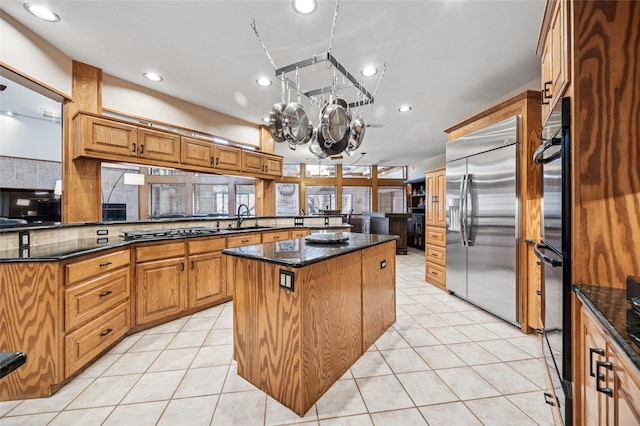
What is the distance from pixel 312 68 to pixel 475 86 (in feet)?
6.94

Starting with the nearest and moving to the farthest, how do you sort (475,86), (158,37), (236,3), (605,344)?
(605,344) < (236,3) < (158,37) < (475,86)

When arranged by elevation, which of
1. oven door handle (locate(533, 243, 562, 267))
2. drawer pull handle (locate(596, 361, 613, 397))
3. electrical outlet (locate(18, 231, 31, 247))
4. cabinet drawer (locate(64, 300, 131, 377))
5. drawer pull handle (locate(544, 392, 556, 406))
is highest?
electrical outlet (locate(18, 231, 31, 247))

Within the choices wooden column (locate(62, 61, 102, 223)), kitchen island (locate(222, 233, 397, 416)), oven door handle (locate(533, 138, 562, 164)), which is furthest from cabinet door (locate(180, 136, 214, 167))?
oven door handle (locate(533, 138, 562, 164))

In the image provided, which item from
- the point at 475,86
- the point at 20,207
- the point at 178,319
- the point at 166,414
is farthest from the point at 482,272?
the point at 20,207

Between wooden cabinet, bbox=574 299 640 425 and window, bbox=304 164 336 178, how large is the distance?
7931 millimetres

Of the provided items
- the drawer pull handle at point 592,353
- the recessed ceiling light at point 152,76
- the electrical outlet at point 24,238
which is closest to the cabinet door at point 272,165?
the recessed ceiling light at point 152,76

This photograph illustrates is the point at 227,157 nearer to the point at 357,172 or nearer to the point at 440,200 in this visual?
the point at 440,200

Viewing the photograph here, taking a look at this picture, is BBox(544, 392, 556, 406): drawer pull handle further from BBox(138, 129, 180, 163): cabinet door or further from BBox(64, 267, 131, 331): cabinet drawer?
BBox(138, 129, 180, 163): cabinet door

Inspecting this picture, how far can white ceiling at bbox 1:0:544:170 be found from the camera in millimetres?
2037

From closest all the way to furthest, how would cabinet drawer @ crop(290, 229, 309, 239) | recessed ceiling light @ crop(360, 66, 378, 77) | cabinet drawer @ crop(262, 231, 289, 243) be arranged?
recessed ceiling light @ crop(360, 66, 378, 77)
cabinet drawer @ crop(262, 231, 289, 243)
cabinet drawer @ crop(290, 229, 309, 239)

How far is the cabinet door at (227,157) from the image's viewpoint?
3.82 m

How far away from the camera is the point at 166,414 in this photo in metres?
1.54

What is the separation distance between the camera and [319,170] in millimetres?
8844

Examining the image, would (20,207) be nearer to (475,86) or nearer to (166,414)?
(166,414)
